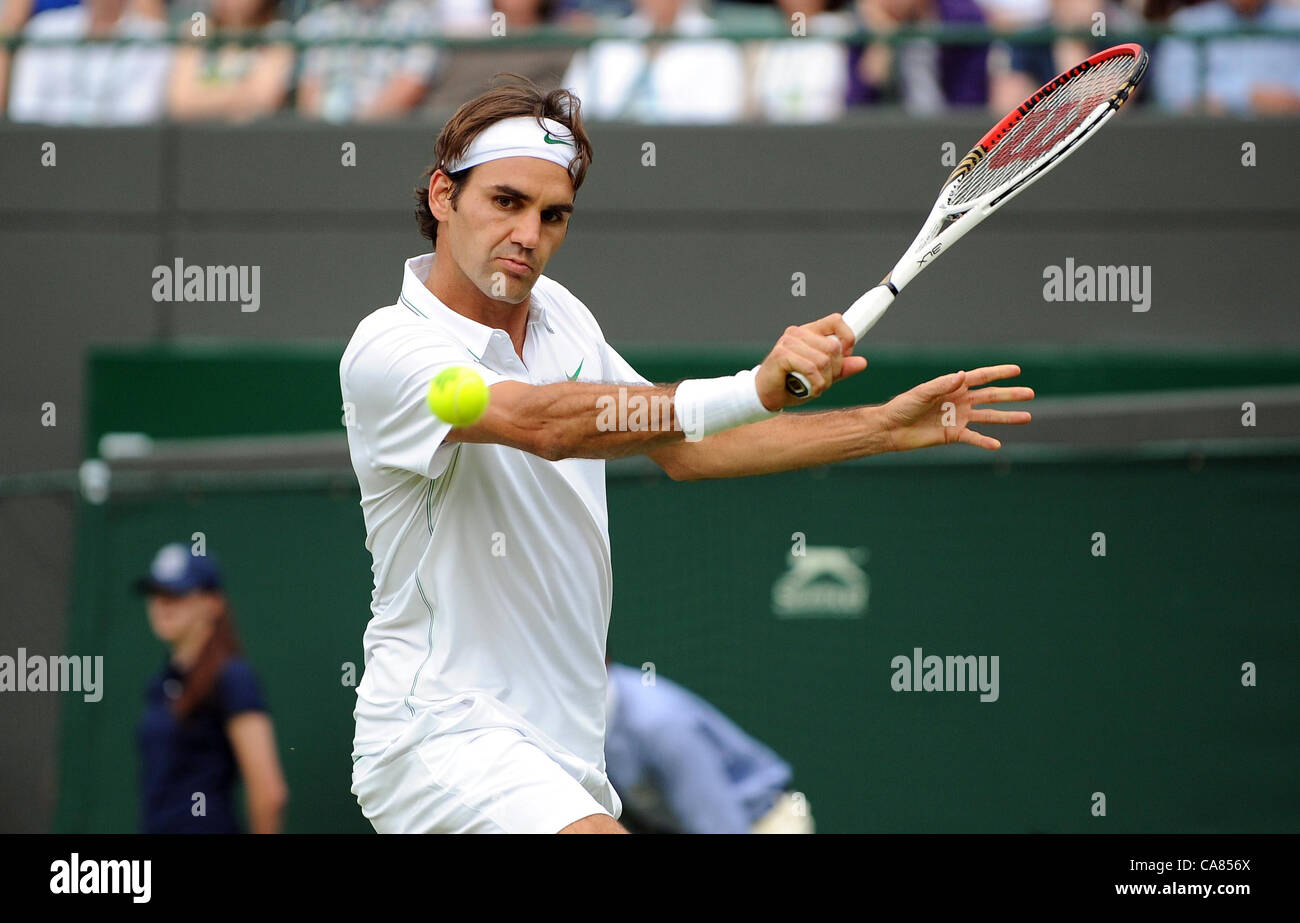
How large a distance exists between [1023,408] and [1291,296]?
78.8 inches

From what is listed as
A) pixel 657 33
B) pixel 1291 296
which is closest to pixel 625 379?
pixel 657 33

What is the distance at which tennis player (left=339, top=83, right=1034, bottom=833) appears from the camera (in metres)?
3.58

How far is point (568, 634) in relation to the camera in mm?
3822

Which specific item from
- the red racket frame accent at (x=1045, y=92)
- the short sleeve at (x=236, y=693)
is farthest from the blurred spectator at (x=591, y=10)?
the red racket frame accent at (x=1045, y=92)

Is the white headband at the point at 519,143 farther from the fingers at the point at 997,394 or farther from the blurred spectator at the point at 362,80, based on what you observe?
the blurred spectator at the point at 362,80

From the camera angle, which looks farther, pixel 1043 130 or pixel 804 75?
pixel 804 75

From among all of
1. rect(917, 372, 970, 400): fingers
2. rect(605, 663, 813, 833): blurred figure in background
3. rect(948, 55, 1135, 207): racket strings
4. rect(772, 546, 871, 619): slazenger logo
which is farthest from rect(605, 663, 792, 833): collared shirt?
rect(948, 55, 1135, 207): racket strings

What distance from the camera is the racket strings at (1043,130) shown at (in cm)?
415

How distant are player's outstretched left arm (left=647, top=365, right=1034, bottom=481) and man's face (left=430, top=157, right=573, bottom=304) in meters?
0.51

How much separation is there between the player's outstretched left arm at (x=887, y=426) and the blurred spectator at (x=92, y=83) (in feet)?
17.9

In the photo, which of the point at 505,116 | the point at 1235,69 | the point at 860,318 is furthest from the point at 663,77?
the point at 860,318

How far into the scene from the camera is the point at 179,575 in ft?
20.9

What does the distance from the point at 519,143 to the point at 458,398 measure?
2.28 ft
